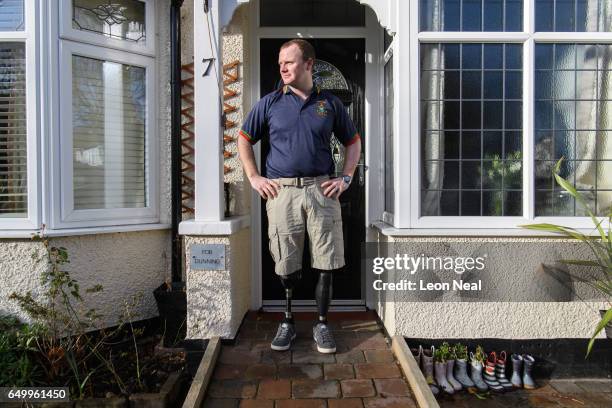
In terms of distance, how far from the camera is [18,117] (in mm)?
2912

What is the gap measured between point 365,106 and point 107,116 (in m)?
1.97

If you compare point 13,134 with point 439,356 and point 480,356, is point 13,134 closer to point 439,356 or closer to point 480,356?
point 439,356

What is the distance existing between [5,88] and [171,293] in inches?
68.6

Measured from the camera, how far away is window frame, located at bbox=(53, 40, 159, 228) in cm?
293

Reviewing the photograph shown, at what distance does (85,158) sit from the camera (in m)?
3.09

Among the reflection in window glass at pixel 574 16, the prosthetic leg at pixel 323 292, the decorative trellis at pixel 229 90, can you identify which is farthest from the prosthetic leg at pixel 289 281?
the reflection in window glass at pixel 574 16

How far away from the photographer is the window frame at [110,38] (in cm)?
290

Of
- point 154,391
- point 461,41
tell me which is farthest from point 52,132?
point 461,41

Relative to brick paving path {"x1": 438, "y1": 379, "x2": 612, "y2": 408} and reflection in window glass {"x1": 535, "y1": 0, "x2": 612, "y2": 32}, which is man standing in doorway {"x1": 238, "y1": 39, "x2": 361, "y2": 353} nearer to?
brick paving path {"x1": 438, "y1": 379, "x2": 612, "y2": 408}

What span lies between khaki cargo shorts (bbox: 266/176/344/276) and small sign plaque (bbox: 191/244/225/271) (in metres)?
0.35

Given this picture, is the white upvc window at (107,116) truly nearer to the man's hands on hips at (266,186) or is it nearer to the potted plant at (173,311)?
the potted plant at (173,311)

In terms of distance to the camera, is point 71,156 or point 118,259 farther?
point 118,259

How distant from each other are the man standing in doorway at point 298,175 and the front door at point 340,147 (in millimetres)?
884

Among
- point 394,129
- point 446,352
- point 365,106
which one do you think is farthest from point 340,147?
point 446,352
